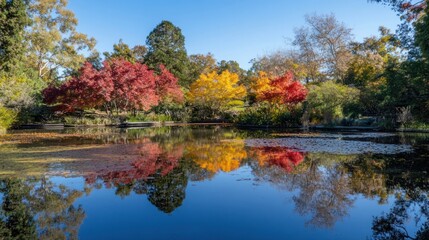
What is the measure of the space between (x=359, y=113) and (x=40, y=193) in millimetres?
18185

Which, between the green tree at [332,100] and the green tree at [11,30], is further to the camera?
→ the green tree at [332,100]

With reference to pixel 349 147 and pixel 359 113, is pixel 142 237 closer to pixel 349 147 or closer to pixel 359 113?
pixel 349 147

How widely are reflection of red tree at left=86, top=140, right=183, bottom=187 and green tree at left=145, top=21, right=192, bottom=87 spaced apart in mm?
27076

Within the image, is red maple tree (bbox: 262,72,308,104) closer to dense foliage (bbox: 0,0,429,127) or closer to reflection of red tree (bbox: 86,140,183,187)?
dense foliage (bbox: 0,0,429,127)

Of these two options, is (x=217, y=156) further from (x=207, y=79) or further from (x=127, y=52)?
(x=127, y=52)

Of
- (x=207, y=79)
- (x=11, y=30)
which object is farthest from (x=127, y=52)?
(x=11, y=30)

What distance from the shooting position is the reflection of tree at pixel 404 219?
3.47 metres

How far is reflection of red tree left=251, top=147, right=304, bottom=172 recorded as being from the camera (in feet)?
24.7

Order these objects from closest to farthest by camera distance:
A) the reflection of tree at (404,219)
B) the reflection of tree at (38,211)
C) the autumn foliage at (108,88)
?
the reflection of tree at (404,219) → the reflection of tree at (38,211) → the autumn foliage at (108,88)

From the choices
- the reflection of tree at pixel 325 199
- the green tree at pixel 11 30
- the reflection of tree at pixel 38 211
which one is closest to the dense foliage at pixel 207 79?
the green tree at pixel 11 30

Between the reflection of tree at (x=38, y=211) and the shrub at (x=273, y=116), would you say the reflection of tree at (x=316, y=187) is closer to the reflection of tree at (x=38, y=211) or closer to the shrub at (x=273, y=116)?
the reflection of tree at (x=38, y=211)

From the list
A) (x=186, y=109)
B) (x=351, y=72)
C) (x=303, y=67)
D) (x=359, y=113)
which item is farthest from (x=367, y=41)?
(x=186, y=109)

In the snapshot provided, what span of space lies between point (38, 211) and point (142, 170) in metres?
2.69

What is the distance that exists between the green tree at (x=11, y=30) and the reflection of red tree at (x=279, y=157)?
14.9 meters
